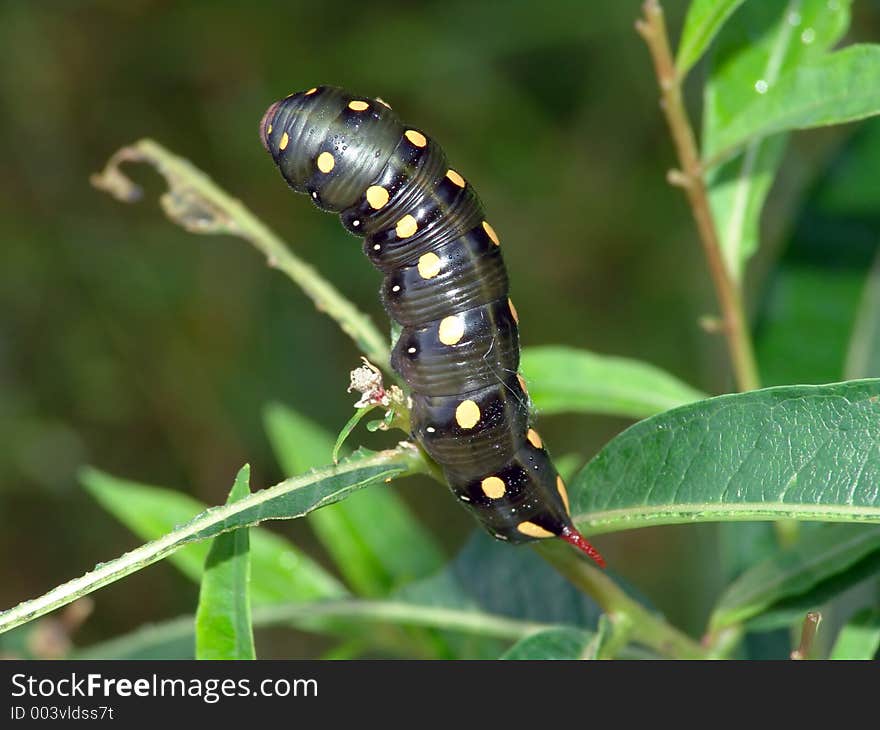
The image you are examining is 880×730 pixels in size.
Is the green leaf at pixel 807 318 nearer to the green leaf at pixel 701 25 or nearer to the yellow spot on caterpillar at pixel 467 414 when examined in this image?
the green leaf at pixel 701 25

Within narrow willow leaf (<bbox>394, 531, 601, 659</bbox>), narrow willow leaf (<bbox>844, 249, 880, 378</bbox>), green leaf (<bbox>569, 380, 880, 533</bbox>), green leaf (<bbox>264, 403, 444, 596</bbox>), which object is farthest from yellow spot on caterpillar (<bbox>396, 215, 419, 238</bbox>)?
narrow willow leaf (<bbox>844, 249, 880, 378</bbox>)

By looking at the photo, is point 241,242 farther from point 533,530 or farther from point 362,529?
point 533,530

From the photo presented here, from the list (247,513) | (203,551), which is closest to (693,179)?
(247,513)

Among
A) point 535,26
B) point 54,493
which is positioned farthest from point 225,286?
point 535,26

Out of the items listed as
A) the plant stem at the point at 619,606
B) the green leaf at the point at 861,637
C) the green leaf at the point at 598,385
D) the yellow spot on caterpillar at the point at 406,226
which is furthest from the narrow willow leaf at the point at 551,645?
the yellow spot on caterpillar at the point at 406,226

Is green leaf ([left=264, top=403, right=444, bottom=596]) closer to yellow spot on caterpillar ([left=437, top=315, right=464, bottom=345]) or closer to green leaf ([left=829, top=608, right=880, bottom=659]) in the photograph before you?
yellow spot on caterpillar ([left=437, top=315, right=464, bottom=345])

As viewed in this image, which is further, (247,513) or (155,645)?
(155,645)
